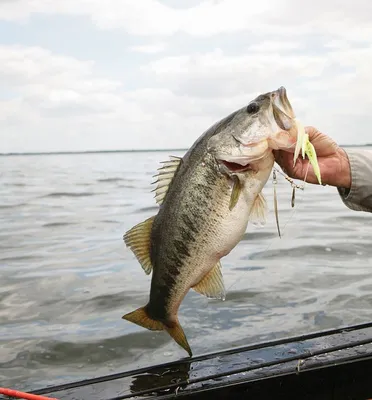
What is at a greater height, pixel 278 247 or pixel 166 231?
pixel 166 231

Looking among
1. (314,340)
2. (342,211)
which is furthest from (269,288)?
(342,211)

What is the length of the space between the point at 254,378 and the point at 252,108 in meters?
1.41

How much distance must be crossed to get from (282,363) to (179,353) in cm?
248

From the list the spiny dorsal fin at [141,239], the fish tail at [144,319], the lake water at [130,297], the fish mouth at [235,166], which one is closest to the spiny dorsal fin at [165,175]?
the spiny dorsal fin at [141,239]

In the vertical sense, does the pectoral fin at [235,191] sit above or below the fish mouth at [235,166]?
below

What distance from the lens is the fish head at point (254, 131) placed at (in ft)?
9.22

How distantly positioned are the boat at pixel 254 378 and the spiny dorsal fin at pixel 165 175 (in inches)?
39.0

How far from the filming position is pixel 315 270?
8453mm

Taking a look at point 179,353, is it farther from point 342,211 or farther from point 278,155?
point 342,211

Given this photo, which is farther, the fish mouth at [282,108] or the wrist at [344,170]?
the wrist at [344,170]

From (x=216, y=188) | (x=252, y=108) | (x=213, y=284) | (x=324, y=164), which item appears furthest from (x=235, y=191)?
(x=324, y=164)

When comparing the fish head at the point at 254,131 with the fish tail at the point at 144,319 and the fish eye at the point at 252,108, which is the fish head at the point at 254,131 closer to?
the fish eye at the point at 252,108

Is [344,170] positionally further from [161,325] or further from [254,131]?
[161,325]

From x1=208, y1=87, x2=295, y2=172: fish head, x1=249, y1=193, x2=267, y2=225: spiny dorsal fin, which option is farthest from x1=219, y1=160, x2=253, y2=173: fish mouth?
x1=249, y1=193, x2=267, y2=225: spiny dorsal fin
